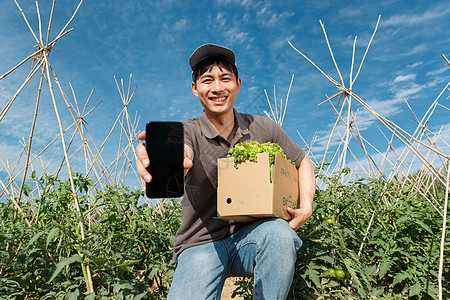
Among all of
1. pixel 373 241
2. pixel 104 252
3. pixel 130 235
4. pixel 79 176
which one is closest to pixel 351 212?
pixel 373 241

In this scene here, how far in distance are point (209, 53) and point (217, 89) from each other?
8.9 inches

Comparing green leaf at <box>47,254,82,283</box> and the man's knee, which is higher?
the man's knee

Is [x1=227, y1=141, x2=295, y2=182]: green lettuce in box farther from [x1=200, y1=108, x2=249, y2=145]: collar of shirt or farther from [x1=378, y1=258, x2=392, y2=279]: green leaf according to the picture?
[x1=378, y1=258, x2=392, y2=279]: green leaf

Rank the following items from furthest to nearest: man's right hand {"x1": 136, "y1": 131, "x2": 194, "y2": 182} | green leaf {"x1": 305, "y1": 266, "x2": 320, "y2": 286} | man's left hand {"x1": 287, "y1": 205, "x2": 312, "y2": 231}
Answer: green leaf {"x1": 305, "y1": 266, "x2": 320, "y2": 286}, man's left hand {"x1": 287, "y1": 205, "x2": 312, "y2": 231}, man's right hand {"x1": 136, "y1": 131, "x2": 194, "y2": 182}

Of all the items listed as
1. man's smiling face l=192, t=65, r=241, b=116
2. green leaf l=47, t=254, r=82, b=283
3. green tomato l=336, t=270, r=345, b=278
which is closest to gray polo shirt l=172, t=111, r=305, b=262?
Answer: man's smiling face l=192, t=65, r=241, b=116

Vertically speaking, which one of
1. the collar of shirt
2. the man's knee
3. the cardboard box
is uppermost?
the collar of shirt

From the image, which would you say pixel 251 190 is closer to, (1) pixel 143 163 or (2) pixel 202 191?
(2) pixel 202 191

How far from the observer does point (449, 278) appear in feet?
7.72

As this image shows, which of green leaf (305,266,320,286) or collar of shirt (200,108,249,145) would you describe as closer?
collar of shirt (200,108,249,145)

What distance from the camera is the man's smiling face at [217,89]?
1.74 metres

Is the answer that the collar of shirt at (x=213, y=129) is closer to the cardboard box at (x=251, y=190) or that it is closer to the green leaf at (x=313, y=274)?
the cardboard box at (x=251, y=190)

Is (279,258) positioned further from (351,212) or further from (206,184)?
(351,212)

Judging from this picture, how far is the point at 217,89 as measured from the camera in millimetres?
1722

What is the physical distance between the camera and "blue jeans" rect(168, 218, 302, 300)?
55.5 inches
